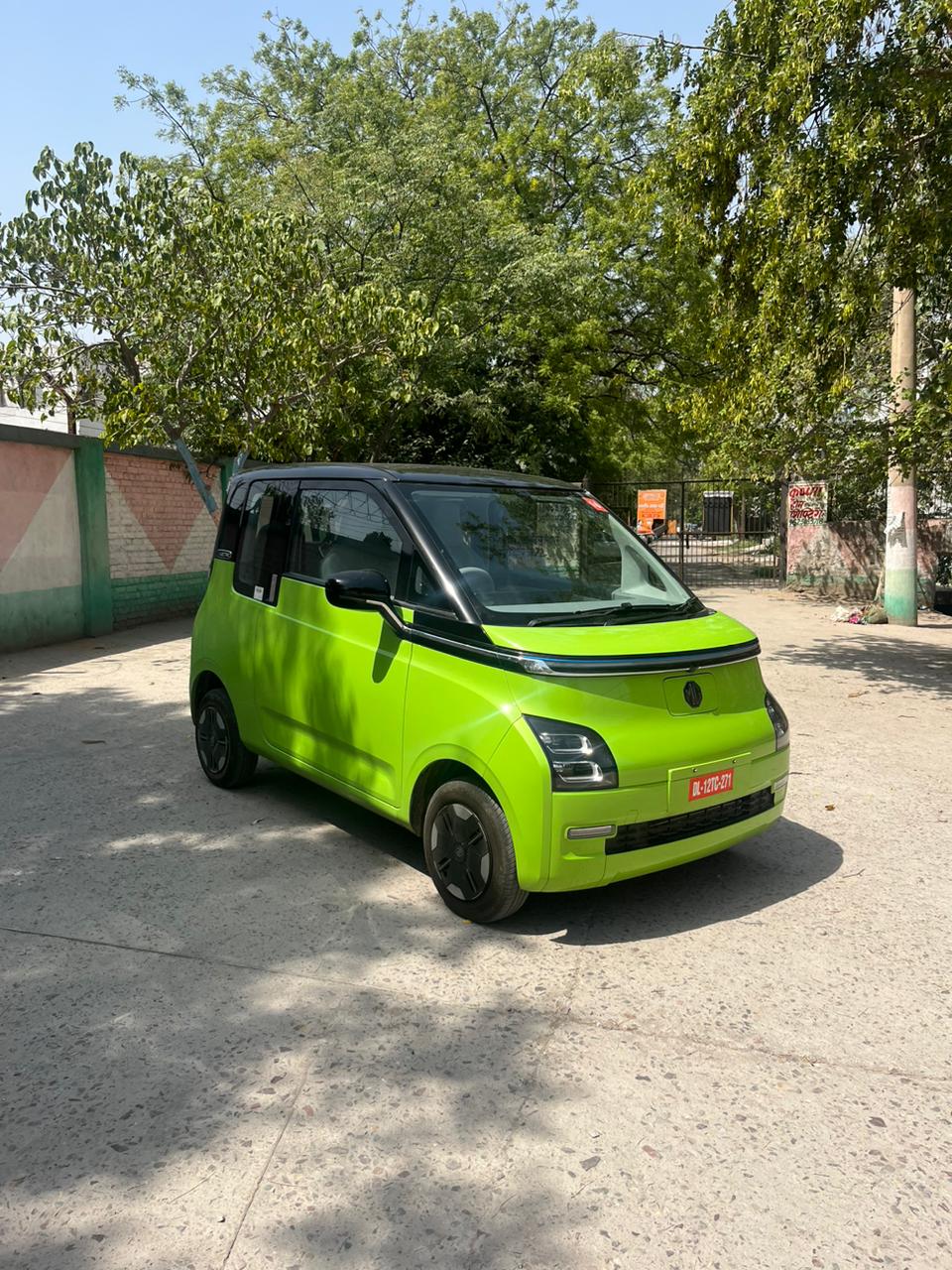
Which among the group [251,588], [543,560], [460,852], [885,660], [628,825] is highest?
[543,560]

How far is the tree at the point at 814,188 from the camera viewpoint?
8.04 meters

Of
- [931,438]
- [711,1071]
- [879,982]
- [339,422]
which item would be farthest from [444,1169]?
[339,422]

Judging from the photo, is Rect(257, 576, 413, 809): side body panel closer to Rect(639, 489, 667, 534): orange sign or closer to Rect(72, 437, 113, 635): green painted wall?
Rect(72, 437, 113, 635): green painted wall

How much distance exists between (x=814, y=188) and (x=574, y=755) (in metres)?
6.87

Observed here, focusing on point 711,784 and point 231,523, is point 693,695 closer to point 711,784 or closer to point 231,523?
point 711,784

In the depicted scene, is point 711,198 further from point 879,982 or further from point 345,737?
point 879,982

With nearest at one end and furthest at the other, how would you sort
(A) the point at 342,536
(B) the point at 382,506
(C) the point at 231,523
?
(B) the point at 382,506 < (A) the point at 342,536 < (C) the point at 231,523

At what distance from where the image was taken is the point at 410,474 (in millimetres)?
4699

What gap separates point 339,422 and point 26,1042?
11.4m

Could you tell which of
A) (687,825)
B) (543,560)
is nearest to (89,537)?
(543,560)

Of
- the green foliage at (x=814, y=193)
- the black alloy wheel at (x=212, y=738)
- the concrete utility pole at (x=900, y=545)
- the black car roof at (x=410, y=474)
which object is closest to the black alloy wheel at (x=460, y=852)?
the black car roof at (x=410, y=474)

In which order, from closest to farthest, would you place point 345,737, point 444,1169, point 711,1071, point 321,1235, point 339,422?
1. point 321,1235
2. point 444,1169
3. point 711,1071
4. point 345,737
5. point 339,422

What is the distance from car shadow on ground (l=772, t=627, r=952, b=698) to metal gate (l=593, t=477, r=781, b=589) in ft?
26.6

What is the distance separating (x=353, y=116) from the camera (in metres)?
19.5
